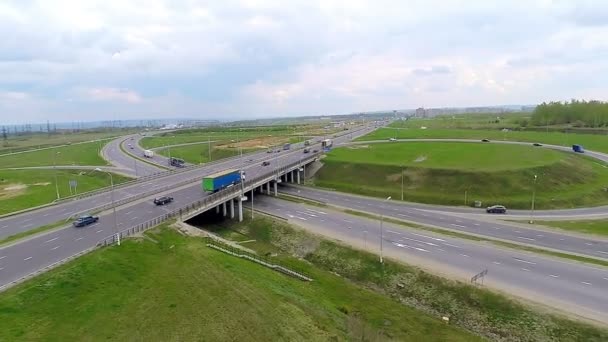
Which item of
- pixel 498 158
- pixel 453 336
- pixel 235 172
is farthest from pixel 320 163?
pixel 453 336

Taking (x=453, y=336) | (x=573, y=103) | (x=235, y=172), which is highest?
(x=573, y=103)

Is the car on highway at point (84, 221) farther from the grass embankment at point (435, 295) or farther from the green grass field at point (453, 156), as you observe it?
the green grass field at point (453, 156)

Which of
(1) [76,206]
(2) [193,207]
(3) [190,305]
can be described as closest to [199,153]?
(1) [76,206]

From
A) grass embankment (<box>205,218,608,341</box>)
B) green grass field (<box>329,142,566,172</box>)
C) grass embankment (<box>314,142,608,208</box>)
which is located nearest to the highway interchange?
grass embankment (<box>205,218,608,341</box>)

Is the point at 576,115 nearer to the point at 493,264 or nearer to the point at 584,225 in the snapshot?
the point at 584,225

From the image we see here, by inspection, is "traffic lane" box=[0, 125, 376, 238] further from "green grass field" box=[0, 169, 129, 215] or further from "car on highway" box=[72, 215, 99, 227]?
"green grass field" box=[0, 169, 129, 215]

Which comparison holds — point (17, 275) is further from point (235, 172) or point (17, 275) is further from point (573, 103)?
point (573, 103)
